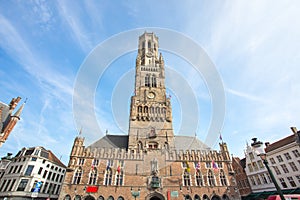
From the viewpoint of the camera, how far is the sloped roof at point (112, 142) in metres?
29.0

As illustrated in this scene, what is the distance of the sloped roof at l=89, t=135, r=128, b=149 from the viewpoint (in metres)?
29.0

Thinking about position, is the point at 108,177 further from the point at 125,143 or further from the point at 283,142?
the point at 283,142

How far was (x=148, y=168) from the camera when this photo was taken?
1013 inches

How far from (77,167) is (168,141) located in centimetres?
1621

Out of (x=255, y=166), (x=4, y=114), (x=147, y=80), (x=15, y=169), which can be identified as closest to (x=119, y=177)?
(x=15, y=169)

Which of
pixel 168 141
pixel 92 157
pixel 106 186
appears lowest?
pixel 106 186

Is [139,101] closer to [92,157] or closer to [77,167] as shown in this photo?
[92,157]

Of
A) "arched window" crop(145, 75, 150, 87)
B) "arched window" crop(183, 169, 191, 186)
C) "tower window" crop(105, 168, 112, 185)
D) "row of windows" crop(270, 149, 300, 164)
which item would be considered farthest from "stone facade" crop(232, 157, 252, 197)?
"tower window" crop(105, 168, 112, 185)

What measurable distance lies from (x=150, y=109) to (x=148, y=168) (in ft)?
39.7

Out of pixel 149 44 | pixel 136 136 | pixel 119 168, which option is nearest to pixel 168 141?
pixel 136 136

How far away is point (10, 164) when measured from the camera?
3114 centimetres

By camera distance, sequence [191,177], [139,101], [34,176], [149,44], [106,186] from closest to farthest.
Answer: [106,186]
[191,177]
[34,176]
[139,101]
[149,44]

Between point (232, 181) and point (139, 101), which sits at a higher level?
point (139, 101)

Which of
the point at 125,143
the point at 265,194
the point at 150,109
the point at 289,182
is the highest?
the point at 150,109
